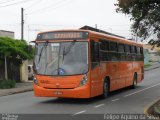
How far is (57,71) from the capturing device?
700 inches

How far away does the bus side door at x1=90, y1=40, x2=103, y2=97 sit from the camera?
18.0 meters

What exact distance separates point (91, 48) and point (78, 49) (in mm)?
557

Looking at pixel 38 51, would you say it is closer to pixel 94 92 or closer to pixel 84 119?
pixel 94 92

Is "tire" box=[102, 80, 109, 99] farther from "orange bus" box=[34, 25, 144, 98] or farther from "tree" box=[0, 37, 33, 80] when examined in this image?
"tree" box=[0, 37, 33, 80]

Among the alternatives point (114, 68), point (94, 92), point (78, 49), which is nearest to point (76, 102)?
point (94, 92)

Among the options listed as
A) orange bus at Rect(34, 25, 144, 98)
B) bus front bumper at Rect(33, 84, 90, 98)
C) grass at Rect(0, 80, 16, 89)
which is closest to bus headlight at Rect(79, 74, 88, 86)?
orange bus at Rect(34, 25, 144, 98)

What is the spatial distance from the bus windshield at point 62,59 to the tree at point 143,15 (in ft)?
7.25

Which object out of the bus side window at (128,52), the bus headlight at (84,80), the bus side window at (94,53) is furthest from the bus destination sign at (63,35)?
the bus side window at (128,52)

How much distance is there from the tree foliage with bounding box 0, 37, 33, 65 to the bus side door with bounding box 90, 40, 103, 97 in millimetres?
11240

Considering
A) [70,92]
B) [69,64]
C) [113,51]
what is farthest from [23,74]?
[70,92]

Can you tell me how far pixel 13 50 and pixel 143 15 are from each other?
14479mm

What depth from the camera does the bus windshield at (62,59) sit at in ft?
58.0

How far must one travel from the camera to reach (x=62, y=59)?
17844 mm

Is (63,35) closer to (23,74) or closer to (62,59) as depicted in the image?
(62,59)
